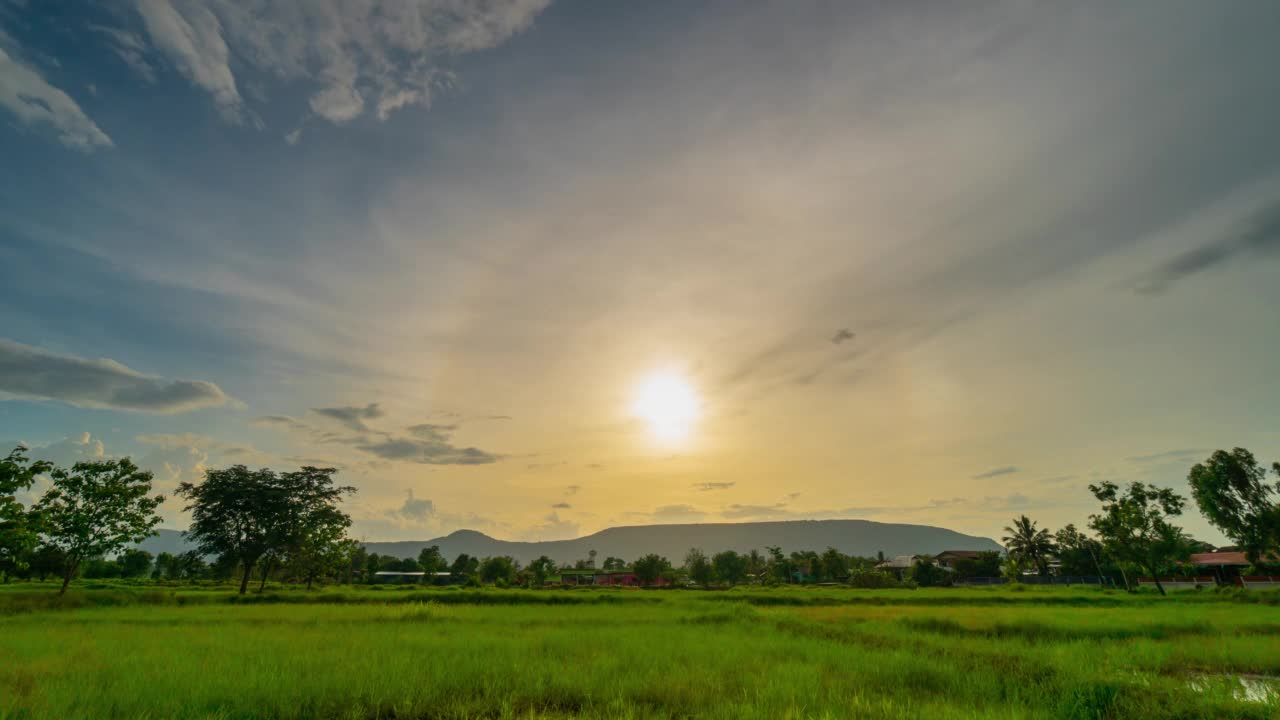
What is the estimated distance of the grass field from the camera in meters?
7.32

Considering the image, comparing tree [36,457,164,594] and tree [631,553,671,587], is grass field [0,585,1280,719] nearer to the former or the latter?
tree [36,457,164,594]

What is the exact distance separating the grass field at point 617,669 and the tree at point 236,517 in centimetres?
2339

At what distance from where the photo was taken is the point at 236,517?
40.1 m

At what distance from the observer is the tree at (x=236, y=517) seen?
129ft

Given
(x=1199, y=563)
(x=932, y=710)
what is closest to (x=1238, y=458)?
(x=1199, y=563)

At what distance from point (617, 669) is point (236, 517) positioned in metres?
43.7

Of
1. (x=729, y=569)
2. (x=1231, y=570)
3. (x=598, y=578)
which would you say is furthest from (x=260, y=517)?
(x=1231, y=570)

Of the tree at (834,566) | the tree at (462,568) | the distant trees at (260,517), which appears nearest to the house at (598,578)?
the tree at (462,568)

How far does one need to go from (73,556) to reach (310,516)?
1539cm

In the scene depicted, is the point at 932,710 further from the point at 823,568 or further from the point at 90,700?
the point at 823,568

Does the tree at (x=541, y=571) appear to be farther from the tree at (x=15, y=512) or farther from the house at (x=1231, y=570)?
the house at (x=1231, y=570)

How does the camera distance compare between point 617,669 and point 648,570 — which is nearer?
point 617,669

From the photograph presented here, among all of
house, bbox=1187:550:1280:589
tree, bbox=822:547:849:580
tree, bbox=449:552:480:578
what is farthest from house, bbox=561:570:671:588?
house, bbox=1187:550:1280:589

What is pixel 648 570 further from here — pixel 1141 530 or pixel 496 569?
pixel 1141 530
